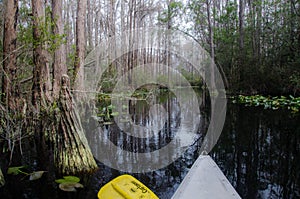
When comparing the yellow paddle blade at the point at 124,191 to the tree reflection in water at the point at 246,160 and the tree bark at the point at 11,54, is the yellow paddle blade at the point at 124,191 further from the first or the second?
the tree bark at the point at 11,54

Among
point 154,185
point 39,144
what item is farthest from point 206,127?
point 39,144

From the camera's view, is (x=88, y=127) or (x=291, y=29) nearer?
(x=88, y=127)

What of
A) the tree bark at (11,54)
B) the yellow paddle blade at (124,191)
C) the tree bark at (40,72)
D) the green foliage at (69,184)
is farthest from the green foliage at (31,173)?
the tree bark at (11,54)

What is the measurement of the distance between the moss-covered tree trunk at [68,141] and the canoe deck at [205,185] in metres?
1.66

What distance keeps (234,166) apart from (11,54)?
457 cm

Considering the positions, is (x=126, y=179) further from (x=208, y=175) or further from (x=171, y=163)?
(x=171, y=163)

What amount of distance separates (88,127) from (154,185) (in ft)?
12.6

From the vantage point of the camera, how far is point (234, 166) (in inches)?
130

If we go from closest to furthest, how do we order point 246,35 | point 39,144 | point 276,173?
1. point 276,173
2. point 39,144
3. point 246,35

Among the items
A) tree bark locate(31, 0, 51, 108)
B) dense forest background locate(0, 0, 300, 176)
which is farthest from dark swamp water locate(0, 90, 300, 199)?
tree bark locate(31, 0, 51, 108)

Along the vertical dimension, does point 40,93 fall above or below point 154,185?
above

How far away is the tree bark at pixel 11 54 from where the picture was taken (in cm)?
455

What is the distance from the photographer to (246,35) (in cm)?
1716

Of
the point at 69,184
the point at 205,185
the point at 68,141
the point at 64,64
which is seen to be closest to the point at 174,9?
the point at 64,64
